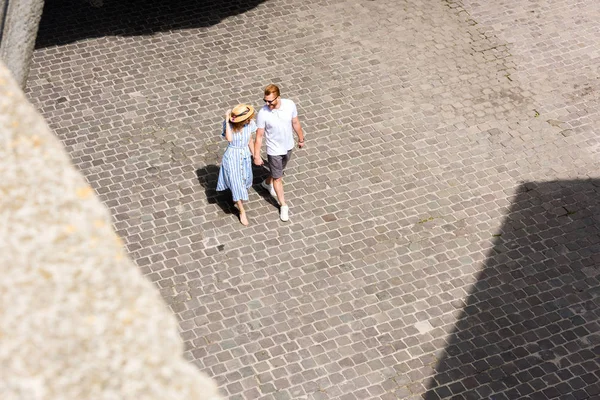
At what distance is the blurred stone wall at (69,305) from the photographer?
3.25 meters

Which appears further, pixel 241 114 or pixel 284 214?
pixel 284 214

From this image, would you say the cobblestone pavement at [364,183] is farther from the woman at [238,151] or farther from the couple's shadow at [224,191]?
the woman at [238,151]

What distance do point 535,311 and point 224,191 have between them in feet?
13.8

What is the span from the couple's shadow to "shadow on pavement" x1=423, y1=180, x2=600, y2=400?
9.76ft

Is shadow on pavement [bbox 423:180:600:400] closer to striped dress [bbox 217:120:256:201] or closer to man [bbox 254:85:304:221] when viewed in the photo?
man [bbox 254:85:304:221]

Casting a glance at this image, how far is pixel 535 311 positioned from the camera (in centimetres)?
1049

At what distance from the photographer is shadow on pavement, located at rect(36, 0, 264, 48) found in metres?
15.6

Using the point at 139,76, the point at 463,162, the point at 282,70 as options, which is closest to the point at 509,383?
the point at 463,162

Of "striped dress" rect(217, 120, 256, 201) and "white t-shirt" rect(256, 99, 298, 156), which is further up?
"white t-shirt" rect(256, 99, 298, 156)

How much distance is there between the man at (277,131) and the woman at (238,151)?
0.12 meters

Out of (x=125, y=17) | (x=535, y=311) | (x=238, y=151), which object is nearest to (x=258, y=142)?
(x=238, y=151)

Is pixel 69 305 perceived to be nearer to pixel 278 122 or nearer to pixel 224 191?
pixel 278 122

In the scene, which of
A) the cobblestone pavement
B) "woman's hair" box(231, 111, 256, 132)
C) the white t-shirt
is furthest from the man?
the cobblestone pavement

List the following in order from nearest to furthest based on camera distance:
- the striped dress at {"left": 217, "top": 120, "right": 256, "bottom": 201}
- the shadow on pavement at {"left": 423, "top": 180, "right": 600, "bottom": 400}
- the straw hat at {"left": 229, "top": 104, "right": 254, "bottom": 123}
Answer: the shadow on pavement at {"left": 423, "top": 180, "right": 600, "bottom": 400} < the straw hat at {"left": 229, "top": 104, "right": 254, "bottom": 123} < the striped dress at {"left": 217, "top": 120, "right": 256, "bottom": 201}
